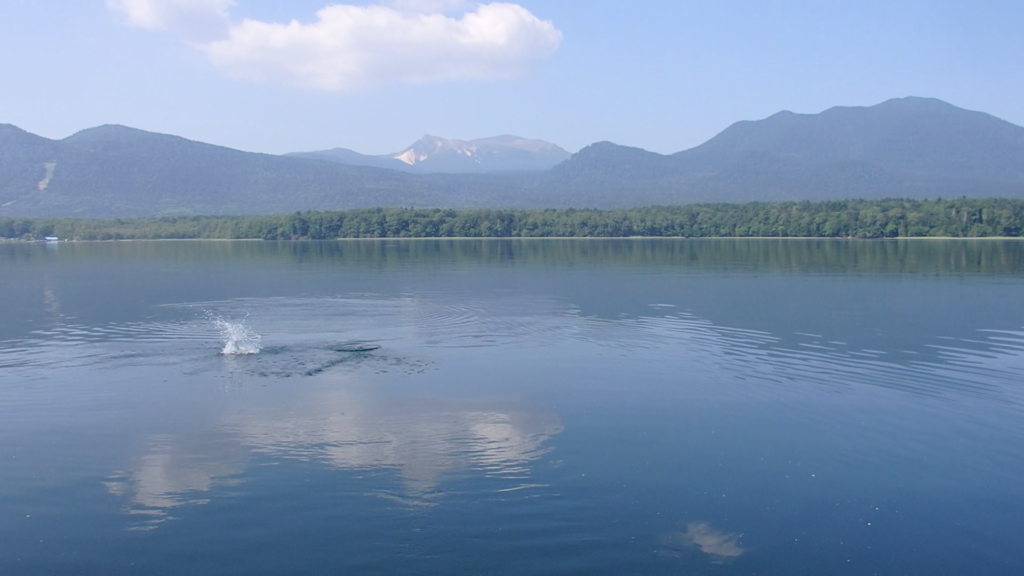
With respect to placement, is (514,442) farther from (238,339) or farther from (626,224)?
(626,224)

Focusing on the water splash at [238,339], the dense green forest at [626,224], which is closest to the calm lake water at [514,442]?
the water splash at [238,339]

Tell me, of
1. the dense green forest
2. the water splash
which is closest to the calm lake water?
the water splash

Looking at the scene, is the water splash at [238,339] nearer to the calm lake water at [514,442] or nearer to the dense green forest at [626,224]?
the calm lake water at [514,442]

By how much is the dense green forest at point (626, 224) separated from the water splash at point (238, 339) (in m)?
91.8

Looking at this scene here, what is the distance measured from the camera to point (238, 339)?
22.9m

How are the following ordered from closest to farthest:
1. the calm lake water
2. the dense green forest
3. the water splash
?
the calm lake water < the water splash < the dense green forest

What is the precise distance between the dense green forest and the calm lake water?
78.1 m

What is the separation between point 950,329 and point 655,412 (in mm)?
14304

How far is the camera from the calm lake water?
1011 cm

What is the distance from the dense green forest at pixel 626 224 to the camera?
10075 centimetres

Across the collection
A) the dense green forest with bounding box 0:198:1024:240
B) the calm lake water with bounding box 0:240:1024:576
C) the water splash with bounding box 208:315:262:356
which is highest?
the dense green forest with bounding box 0:198:1024:240

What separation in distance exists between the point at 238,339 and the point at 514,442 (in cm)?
1172

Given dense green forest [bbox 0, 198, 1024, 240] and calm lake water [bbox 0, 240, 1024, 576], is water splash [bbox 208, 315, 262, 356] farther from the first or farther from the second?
dense green forest [bbox 0, 198, 1024, 240]

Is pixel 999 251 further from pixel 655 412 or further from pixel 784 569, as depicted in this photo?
pixel 784 569
